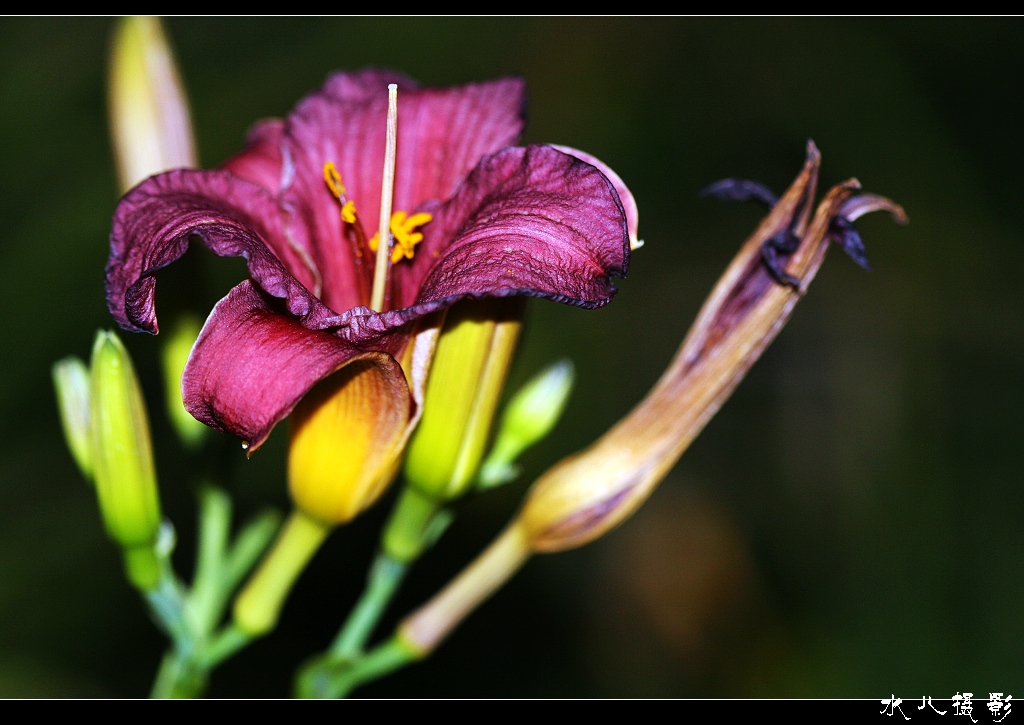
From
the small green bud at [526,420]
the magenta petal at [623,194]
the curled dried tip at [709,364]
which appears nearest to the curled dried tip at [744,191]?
the curled dried tip at [709,364]

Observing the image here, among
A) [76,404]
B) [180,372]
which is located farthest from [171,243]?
[180,372]

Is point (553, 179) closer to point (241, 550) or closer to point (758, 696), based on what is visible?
point (241, 550)

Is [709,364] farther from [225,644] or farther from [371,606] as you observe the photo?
[225,644]

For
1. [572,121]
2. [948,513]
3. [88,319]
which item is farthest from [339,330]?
[572,121]

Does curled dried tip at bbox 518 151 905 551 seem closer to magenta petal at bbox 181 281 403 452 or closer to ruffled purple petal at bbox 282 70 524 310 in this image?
ruffled purple petal at bbox 282 70 524 310

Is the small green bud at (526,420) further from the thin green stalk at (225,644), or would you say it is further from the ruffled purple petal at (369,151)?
the thin green stalk at (225,644)
